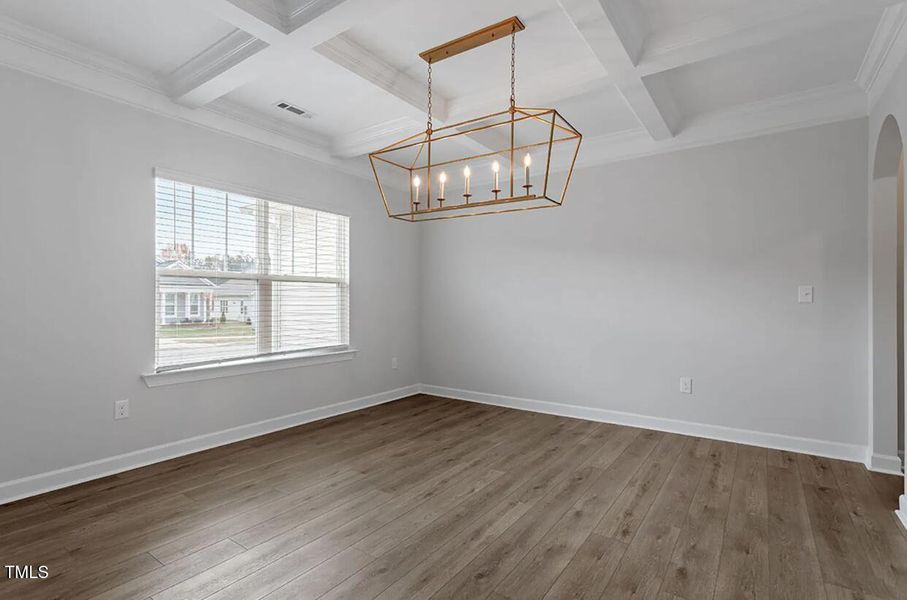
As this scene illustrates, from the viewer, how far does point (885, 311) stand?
3.09 metres

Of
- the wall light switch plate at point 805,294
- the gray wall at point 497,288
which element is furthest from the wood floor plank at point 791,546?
the wall light switch plate at point 805,294

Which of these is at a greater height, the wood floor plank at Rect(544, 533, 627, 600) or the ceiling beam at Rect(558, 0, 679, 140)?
the ceiling beam at Rect(558, 0, 679, 140)

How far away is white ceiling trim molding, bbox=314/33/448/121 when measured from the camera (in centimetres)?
270

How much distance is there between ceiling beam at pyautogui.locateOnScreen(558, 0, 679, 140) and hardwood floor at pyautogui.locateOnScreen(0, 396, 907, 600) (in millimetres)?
2482

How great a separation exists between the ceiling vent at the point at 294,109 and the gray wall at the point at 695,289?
6.68 feet

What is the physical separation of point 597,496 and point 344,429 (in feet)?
7.26

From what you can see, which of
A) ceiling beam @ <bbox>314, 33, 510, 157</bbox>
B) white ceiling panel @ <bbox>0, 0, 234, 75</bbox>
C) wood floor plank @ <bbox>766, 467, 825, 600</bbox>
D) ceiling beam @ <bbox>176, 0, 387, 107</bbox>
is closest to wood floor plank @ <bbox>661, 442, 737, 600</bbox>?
wood floor plank @ <bbox>766, 467, 825, 600</bbox>

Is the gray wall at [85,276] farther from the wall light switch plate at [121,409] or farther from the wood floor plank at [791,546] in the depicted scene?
the wood floor plank at [791,546]

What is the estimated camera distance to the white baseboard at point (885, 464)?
3.04 meters

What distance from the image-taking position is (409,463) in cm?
323

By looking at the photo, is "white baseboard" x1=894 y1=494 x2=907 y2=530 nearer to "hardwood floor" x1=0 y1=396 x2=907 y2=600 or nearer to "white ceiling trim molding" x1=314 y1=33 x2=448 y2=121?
"hardwood floor" x1=0 y1=396 x2=907 y2=600

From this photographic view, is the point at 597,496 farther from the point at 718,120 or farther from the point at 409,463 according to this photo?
the point at 718,120

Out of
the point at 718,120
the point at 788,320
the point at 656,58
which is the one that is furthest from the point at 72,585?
the point at 718,120

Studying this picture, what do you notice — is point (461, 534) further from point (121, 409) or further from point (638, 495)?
point (121, 409)
